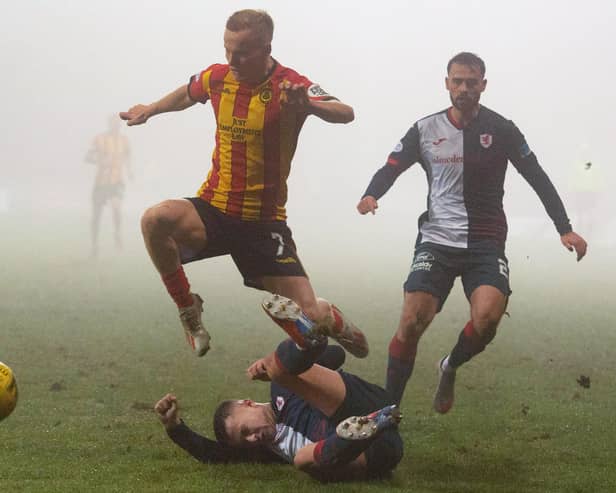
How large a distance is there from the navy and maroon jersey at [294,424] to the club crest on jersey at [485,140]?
2.01 metres

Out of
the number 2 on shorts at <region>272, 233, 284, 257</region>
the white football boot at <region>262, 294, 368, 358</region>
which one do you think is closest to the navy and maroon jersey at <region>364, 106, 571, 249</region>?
the number 2 on shorts at <region>272, 233, 284, 257</region>

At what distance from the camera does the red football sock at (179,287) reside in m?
5.31

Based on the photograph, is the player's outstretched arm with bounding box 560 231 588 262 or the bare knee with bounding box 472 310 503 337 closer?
the bare knee with bounding box 472 310 503 337

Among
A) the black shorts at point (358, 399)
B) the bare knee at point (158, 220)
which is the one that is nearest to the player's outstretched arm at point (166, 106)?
the bare knee at point (158, 220)

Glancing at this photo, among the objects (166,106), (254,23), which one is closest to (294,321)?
(254,23)

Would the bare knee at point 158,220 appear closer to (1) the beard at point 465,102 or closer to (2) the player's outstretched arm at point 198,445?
(2) the player's outstretched arm at point 198,445

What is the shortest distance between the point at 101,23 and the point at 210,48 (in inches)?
262

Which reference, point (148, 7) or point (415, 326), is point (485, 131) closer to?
point (415, 326)

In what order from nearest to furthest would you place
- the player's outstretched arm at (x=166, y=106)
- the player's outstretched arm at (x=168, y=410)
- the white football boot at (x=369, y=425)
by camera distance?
the white football boot at (x=369, y=425)
the player's outstretched arm at (x=168, y=410)
the player's outstretched arm at (x=166, y=106)

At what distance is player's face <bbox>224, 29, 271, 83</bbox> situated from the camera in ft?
16.7

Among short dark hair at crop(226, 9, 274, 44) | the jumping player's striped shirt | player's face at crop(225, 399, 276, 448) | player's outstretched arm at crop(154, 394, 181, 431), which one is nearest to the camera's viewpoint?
player's outstretched arm at crop(154, 394, 181, 431)

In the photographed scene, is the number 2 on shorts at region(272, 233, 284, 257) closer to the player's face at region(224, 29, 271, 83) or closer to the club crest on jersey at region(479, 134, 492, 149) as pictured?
the player's face at region(224, 29, 271, 83)

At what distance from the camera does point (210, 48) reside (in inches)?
1405

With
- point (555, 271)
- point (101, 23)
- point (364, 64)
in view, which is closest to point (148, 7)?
point (101, 23)
